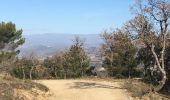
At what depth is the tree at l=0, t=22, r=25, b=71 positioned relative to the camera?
4844 cm

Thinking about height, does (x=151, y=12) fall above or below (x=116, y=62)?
above

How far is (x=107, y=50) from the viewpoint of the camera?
47.0 metres

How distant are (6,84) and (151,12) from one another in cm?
983

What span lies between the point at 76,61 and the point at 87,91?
17543mm

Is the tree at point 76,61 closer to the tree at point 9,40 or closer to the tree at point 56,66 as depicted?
the tree at point 56,66

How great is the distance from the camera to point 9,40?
168 feet

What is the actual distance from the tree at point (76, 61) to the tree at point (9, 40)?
8.29 meters

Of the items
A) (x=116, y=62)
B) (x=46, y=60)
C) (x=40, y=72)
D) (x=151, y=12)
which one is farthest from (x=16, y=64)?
(x=151, y=12)

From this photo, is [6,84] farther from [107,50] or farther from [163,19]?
[107,50]

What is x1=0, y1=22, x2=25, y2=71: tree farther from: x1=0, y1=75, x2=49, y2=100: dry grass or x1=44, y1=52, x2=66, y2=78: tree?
x1=0, y1=75, x2=49, y2=100: dry grass

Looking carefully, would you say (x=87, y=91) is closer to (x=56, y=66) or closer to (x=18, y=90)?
(x=18, y=90)

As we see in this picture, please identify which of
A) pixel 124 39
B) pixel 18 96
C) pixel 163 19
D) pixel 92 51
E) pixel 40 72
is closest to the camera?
pixel 18 96

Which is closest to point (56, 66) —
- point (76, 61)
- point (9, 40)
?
point (76, 61)

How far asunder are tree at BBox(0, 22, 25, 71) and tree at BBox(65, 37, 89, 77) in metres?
8.29
